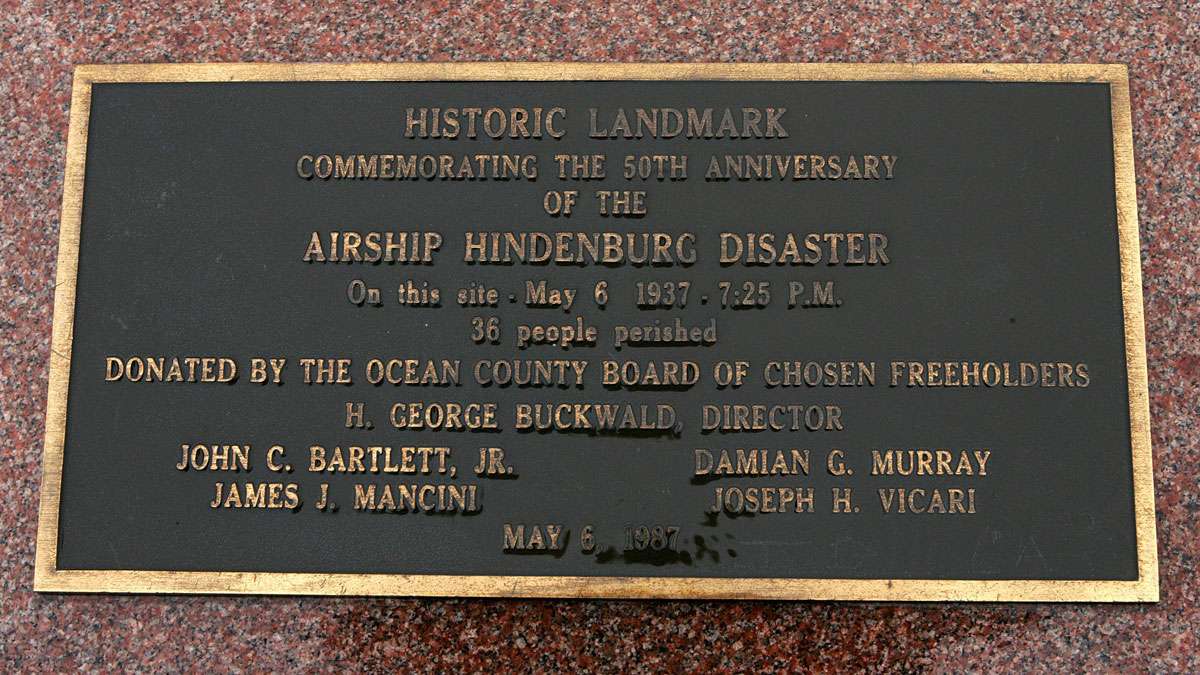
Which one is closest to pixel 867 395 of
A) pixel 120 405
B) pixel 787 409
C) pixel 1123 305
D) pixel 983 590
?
pixel 787 409

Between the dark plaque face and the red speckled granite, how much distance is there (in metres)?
0.11

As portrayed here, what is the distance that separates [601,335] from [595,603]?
0.93 meters

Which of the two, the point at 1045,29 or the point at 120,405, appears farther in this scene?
the point at 1045,29

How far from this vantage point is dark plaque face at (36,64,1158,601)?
354 centimetres

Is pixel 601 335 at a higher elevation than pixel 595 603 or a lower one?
higher

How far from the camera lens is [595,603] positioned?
3.61m

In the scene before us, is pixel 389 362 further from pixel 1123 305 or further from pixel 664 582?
pixel 1123 305

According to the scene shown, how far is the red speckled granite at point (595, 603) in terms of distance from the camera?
140 inches

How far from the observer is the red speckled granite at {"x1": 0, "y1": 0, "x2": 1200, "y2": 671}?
140 inches

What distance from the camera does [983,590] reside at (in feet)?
11.5

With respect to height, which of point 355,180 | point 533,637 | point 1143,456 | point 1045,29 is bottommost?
point 533,637

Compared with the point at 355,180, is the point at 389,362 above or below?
below

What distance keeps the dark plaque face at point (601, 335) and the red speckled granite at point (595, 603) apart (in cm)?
11

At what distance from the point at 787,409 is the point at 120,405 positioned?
2.36m
